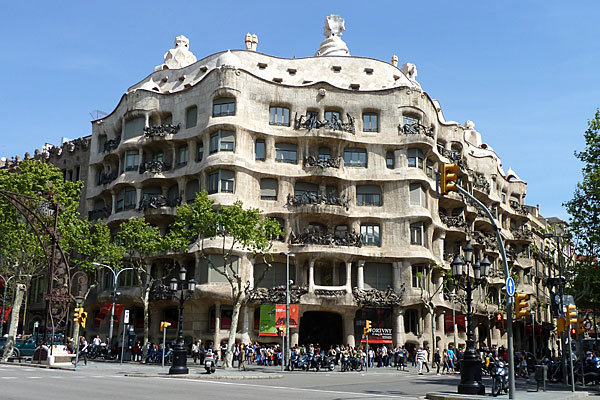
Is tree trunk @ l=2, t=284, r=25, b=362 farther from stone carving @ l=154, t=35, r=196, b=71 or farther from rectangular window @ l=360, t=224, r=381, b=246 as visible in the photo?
stone carving @ l=154, t=35, r=196, b=71

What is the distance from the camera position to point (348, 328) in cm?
4894

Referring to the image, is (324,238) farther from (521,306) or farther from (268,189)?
(521,306)

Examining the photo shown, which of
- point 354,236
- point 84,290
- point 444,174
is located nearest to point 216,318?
point 354,236

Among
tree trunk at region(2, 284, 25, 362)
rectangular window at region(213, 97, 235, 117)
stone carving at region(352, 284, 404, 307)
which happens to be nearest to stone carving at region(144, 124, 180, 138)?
rectangular window at region(213, 97, 235, 117)

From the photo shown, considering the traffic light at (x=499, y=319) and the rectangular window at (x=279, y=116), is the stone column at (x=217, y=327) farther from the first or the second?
the traffic light at (x=499, y=319)

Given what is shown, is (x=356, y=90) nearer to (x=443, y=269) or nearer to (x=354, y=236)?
(x=354, y=236)

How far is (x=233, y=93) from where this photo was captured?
50.2m

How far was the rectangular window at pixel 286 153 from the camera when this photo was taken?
2029 inches

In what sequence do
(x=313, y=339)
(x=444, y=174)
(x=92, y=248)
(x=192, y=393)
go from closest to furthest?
1. (x=444, y=174)
2. (x=192, y=393)
3. (x=92, y=248)
4. (x=313, y=339)

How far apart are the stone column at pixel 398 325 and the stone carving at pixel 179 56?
31994mm

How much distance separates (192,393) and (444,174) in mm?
9736

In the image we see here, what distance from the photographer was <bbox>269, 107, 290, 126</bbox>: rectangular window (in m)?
52.1

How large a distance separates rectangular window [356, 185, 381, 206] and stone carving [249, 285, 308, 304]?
8961 mm

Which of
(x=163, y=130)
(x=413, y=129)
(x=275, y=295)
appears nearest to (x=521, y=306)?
(x=275, y=295)
